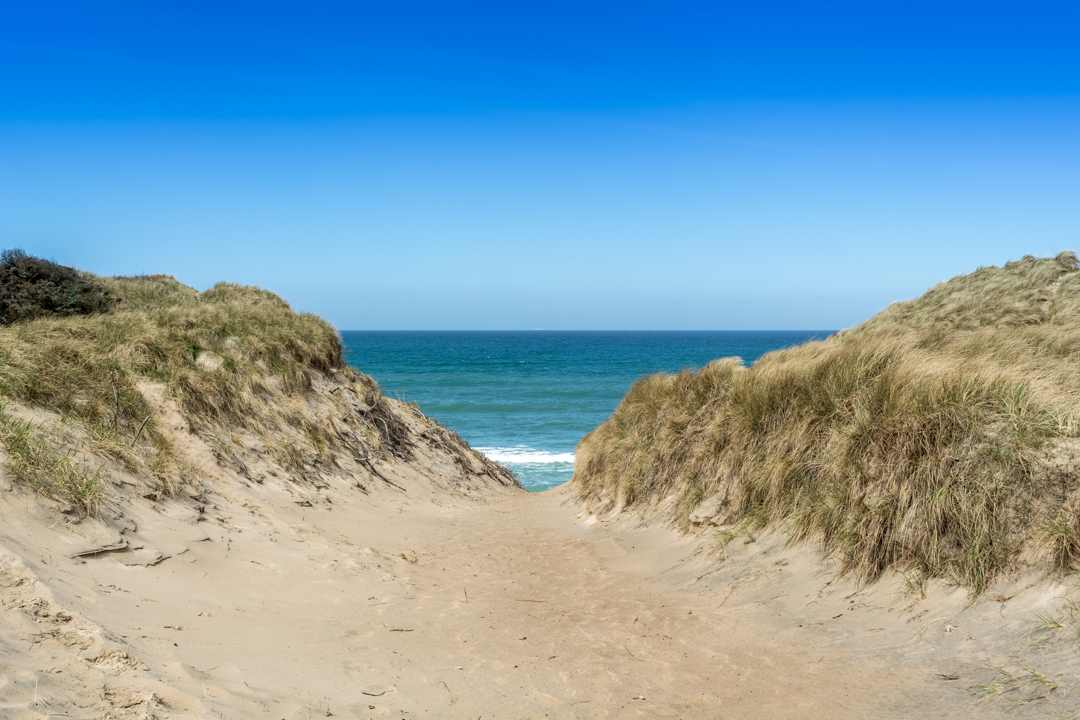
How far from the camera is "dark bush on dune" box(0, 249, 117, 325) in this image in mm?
12305

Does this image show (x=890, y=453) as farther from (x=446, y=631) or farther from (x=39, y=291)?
(x=39, y=291)

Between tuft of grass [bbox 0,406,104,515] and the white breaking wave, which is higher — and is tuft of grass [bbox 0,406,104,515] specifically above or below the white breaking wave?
above

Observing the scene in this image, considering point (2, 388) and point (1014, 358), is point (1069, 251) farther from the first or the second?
point (2, 388)

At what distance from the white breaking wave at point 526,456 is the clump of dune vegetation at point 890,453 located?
14.3 meters

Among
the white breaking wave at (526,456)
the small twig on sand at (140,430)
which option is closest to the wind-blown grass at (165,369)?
the small twig on sand at (140,430)

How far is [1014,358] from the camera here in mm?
8344

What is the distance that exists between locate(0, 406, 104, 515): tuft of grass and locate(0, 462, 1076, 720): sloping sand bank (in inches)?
10.2

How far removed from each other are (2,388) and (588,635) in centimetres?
702

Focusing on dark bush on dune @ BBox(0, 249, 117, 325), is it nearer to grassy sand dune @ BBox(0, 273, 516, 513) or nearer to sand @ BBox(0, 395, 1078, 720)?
grassy sand dune @ BBox(0, 273, 516, 513)

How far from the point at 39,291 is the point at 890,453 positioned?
48.6 feet

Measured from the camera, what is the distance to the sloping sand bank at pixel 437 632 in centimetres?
391

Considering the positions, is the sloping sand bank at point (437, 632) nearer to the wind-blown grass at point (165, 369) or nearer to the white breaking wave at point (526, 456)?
the wind-blown grass at point (165, 369)

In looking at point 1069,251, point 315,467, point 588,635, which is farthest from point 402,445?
point 1069,251

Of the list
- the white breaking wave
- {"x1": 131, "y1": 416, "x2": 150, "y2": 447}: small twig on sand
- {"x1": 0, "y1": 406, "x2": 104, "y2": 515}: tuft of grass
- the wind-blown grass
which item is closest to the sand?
{"x1": 0, "y1": 406, "x2": 104, "y2": 515}: tuft of grass
